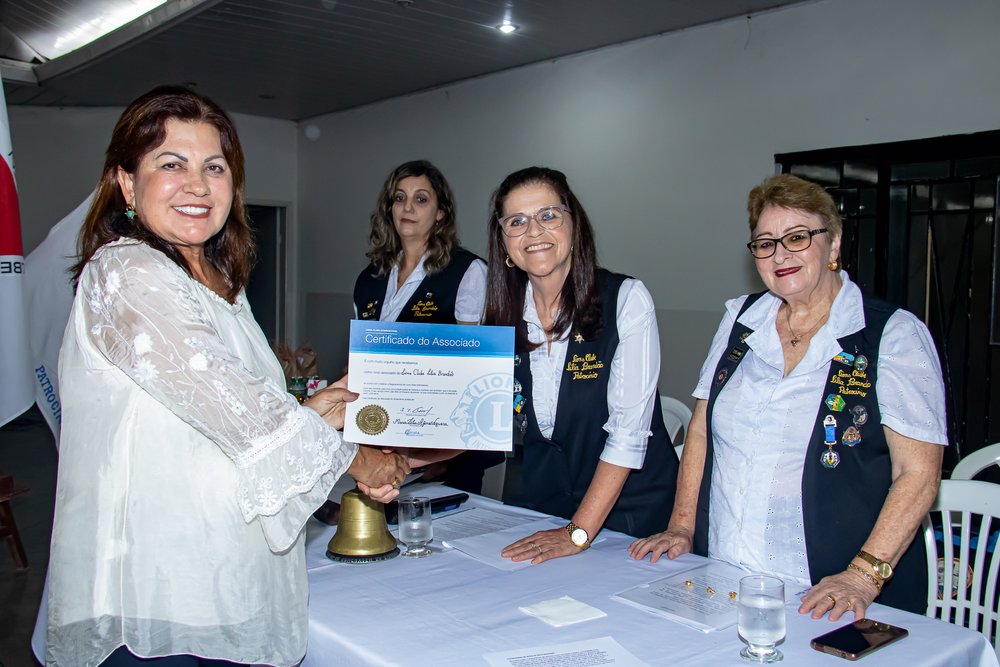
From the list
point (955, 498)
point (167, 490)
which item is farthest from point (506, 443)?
point (955, 498)

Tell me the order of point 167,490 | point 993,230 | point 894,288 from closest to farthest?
point 167,490, point 993,230, point 894,288

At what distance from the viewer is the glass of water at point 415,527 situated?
2010 mm

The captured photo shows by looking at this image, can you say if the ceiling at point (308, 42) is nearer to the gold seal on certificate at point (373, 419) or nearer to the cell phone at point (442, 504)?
the cell phone at point (442, 504)

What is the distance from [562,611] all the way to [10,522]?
3987 millimetres

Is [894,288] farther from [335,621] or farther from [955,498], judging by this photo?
[335,621]

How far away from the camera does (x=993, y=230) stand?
4.88 meters

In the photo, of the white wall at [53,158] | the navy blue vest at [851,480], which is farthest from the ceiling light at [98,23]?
the navy blue vest at [851,480]

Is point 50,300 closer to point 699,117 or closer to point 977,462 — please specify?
point 977,462

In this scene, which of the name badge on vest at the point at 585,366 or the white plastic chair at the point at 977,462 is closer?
the name badge on vest at the point at 585,366

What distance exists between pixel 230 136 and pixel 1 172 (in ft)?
3.95

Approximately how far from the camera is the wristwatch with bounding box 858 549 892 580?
1.74 metres

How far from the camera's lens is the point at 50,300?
2.89m

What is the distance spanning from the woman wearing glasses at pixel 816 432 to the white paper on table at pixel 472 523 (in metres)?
0.40

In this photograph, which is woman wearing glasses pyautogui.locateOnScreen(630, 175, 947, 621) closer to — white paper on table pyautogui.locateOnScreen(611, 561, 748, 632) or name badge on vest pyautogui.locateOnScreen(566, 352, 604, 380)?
white paper on table pyautogui.locateOnScreen(611, 561, 748, 632)
